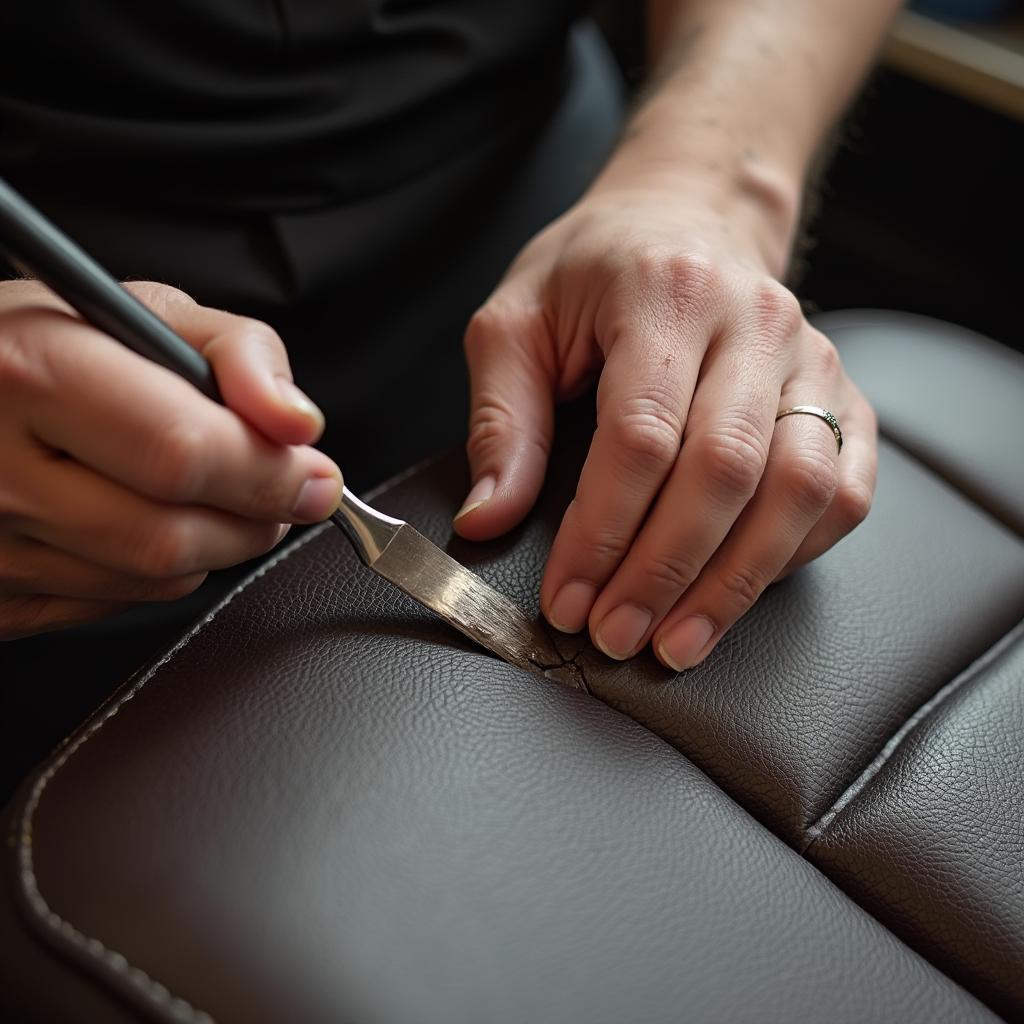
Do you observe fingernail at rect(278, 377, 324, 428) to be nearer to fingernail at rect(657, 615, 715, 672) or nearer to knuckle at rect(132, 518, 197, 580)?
knuckle at rect(132, 518, 197, 580)

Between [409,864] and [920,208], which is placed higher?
[409,864]

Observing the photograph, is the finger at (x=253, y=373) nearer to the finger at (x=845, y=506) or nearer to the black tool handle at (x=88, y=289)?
the black tool handle at (x=88, y=289)

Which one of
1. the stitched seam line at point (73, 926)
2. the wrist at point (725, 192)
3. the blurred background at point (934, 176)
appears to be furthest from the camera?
the blurred background at point (934, 176)

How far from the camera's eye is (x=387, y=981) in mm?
335

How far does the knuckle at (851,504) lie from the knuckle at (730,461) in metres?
0.06

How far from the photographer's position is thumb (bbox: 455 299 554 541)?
51 centimetres

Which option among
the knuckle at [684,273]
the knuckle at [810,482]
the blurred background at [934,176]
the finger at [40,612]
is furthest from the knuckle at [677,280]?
the blurred background at [934,176]

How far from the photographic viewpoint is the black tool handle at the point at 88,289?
0.34m

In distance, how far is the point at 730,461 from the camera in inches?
18.8

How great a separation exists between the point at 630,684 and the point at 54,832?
0.25m

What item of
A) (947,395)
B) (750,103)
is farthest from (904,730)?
(750,103)

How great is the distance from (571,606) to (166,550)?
19cm

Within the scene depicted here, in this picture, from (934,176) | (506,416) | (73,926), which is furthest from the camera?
(934,176)

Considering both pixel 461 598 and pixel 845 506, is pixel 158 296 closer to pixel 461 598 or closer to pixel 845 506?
pixel 461 598
